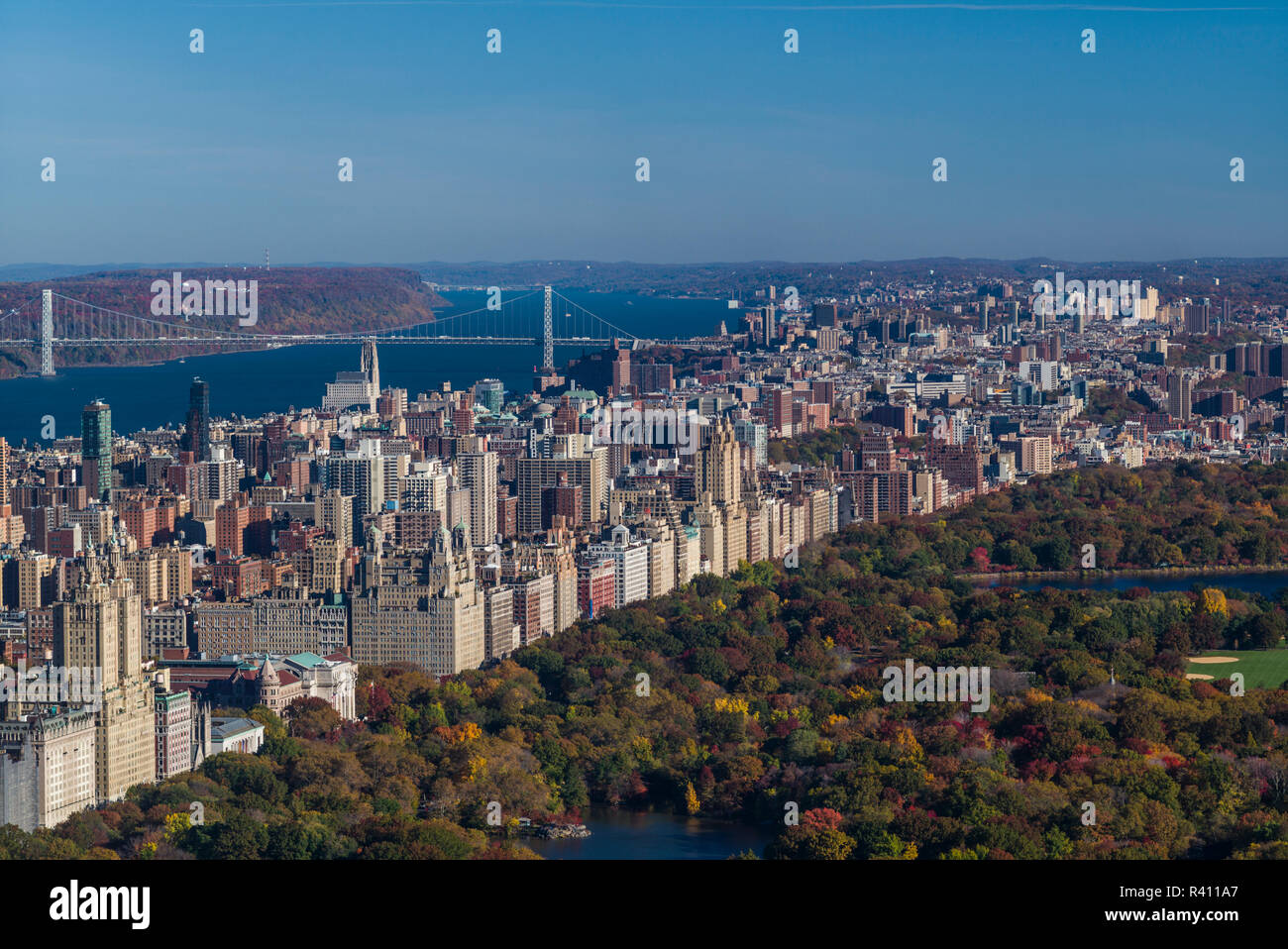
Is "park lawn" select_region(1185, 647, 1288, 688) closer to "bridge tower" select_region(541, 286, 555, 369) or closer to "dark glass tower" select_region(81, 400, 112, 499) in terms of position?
"dark glass tower" select_region(81, 400, 112, 499)

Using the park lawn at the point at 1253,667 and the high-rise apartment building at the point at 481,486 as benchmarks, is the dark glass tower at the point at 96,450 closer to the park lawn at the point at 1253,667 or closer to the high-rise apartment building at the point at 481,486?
the high-rise apartment building at the point at 481,486

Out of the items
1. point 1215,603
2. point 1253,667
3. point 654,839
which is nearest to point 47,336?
point 1215,603

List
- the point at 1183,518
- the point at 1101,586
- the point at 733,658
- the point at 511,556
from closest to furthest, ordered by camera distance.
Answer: the point at 733,658 → the point at 511,556 → the point at 1101,586 → the point at 1183,518

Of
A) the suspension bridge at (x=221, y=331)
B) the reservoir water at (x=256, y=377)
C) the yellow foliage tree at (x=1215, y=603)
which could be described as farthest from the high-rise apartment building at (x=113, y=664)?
the suspension bridge at (x=221, y=331)

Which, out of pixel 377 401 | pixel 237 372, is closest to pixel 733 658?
pixel 377 401

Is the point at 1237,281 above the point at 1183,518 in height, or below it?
above
